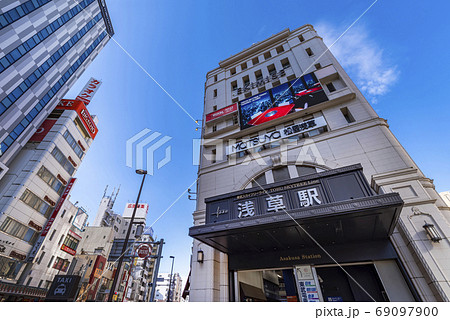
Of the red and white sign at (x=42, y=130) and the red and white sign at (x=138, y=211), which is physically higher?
the red and white sign at (x=138, y=211)

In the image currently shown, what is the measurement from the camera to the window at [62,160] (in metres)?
30.9

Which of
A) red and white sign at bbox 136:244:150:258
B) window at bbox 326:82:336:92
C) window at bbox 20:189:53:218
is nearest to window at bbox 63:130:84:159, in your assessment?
window at bbox 20:189:53:218

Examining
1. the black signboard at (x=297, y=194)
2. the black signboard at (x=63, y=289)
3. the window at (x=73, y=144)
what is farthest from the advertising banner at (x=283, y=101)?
the window at (x=73, y=144)

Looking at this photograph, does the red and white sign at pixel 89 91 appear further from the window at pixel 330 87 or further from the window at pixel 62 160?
the window at pixel 330 87

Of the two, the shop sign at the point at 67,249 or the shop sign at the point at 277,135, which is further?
the shop sign at the point at 67,249

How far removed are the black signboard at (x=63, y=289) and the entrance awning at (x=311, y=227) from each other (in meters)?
8.34

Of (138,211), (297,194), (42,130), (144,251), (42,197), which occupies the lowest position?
(144,251)

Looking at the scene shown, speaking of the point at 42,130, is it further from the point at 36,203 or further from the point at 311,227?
the point at 311,227

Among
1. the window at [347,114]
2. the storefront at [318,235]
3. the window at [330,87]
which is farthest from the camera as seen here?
the window at [330,87]

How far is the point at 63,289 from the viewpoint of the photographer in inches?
433

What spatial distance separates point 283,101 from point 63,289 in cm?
1849

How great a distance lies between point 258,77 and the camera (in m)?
22.0

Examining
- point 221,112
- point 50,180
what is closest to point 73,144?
point 50,180

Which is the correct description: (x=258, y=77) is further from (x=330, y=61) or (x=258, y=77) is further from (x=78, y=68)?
(x=78, y=68)
